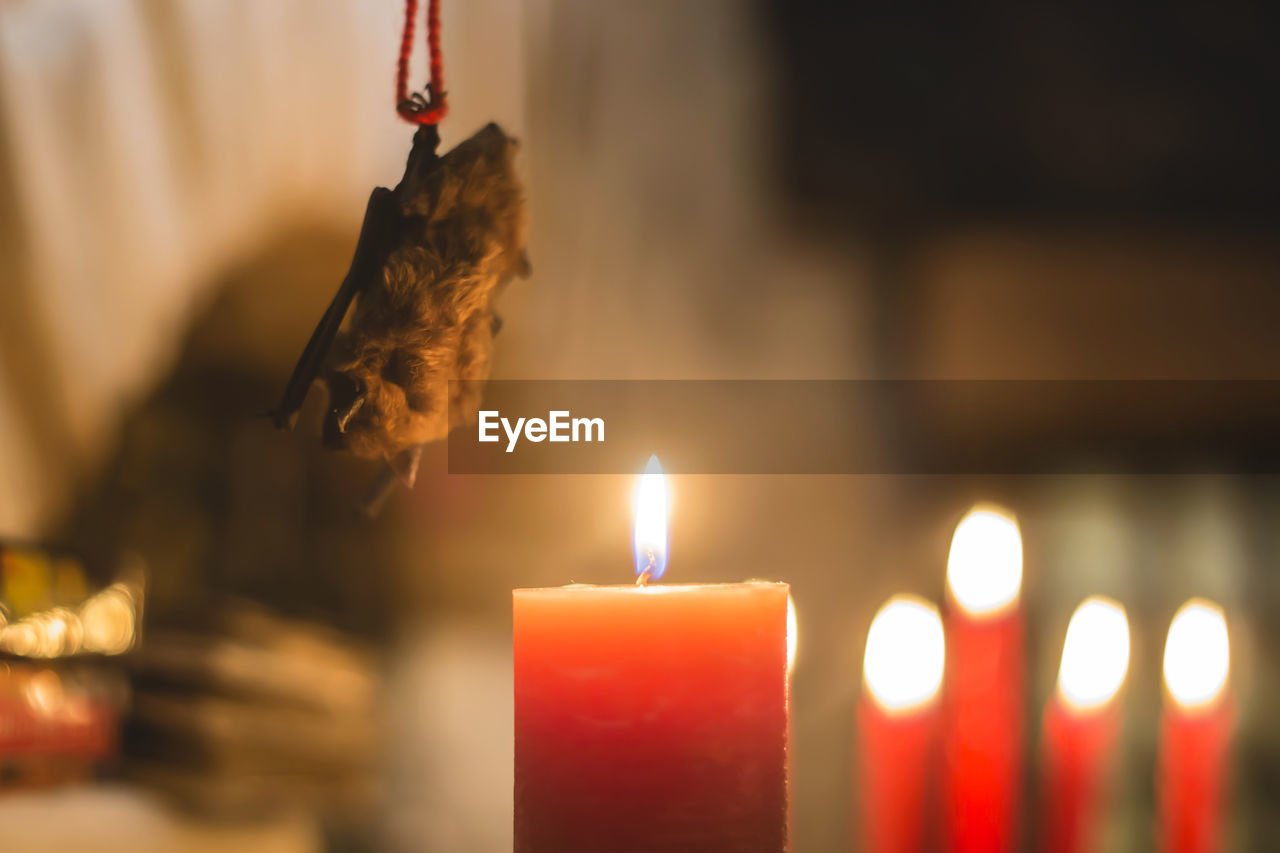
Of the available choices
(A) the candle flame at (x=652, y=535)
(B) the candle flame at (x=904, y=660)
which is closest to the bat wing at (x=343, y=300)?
(A) the candle flame at (x=652, y=535)

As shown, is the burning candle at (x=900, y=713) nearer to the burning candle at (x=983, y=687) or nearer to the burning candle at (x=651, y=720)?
the burning candle at (x=983, y=687)

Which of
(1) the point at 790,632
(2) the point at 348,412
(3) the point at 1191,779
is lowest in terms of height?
(3) the point at 1191,779

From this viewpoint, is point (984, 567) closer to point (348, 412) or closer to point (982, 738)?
point (982, 738)

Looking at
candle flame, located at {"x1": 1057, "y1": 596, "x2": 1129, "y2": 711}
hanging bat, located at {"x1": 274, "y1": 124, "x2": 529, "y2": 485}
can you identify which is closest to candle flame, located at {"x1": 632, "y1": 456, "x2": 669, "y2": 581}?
hanging bat, located at {"x1": 274, "y1": 124, "x2": 529, "y2": 485}

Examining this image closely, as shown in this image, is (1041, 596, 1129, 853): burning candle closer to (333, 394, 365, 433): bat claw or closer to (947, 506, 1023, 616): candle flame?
(947, 506, 1023, 616): candle flame

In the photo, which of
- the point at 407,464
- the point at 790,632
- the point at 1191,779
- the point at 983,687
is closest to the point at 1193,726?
the point at 1191,779

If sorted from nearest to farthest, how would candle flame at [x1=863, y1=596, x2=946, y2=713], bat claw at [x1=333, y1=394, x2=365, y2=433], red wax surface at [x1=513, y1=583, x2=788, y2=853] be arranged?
red wax surface at [x1=513, y1=583, x2=788, y2=853] < bat claw at [x1=333, y1=394, x2=365, y2=433] < candle flame at [x1=863, y1=596, x2=946, y2=713]
